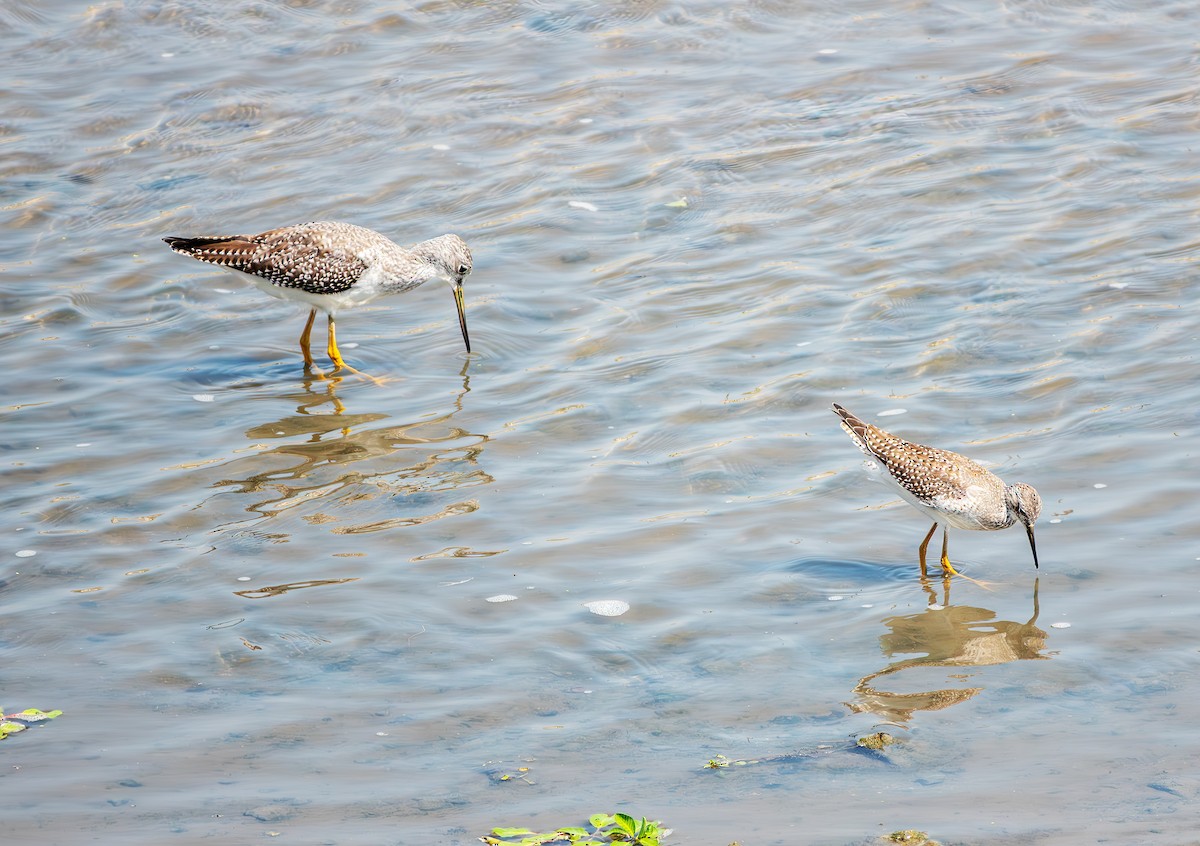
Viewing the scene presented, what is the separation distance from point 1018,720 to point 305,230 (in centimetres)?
753

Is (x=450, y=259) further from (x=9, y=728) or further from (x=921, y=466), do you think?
(x=9, y=728)

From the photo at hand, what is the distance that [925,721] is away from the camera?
629 cm

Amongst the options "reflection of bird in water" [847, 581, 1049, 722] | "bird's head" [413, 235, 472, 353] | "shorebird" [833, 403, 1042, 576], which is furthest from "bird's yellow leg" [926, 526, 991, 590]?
"bird's head" [413, 235, 472, 353]

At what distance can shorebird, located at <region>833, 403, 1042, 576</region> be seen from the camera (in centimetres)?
764

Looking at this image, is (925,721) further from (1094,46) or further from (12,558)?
(1094,46)

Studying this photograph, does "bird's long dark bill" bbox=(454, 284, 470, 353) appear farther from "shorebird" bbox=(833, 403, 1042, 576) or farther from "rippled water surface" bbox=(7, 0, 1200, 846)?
"shorebird" bbox=(833, 403, 1042, 576)

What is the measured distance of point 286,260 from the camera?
1120 cm

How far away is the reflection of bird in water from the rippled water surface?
4 cm

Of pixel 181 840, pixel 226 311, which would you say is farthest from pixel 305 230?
pixel 181 840

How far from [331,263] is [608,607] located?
16.4ft

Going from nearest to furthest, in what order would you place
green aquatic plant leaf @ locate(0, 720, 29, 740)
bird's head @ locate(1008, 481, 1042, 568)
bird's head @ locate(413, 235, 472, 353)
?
1. green aquatic plant leaf @ locate(0, 720, 29, 740)
2. bird's head @ locate(1008, 481, 1042, 568)
3. bird's head @ locate(413, 235, 472, 353)

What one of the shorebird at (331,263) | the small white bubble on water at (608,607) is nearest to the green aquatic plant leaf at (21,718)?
the small white bubble on water at (608,607)

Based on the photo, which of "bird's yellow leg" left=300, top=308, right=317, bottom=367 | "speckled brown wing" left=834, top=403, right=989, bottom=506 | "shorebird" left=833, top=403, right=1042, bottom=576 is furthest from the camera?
"bird's yellow leg" left=300, top=308, right=317, bottom=367

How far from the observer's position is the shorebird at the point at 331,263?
11.2m
